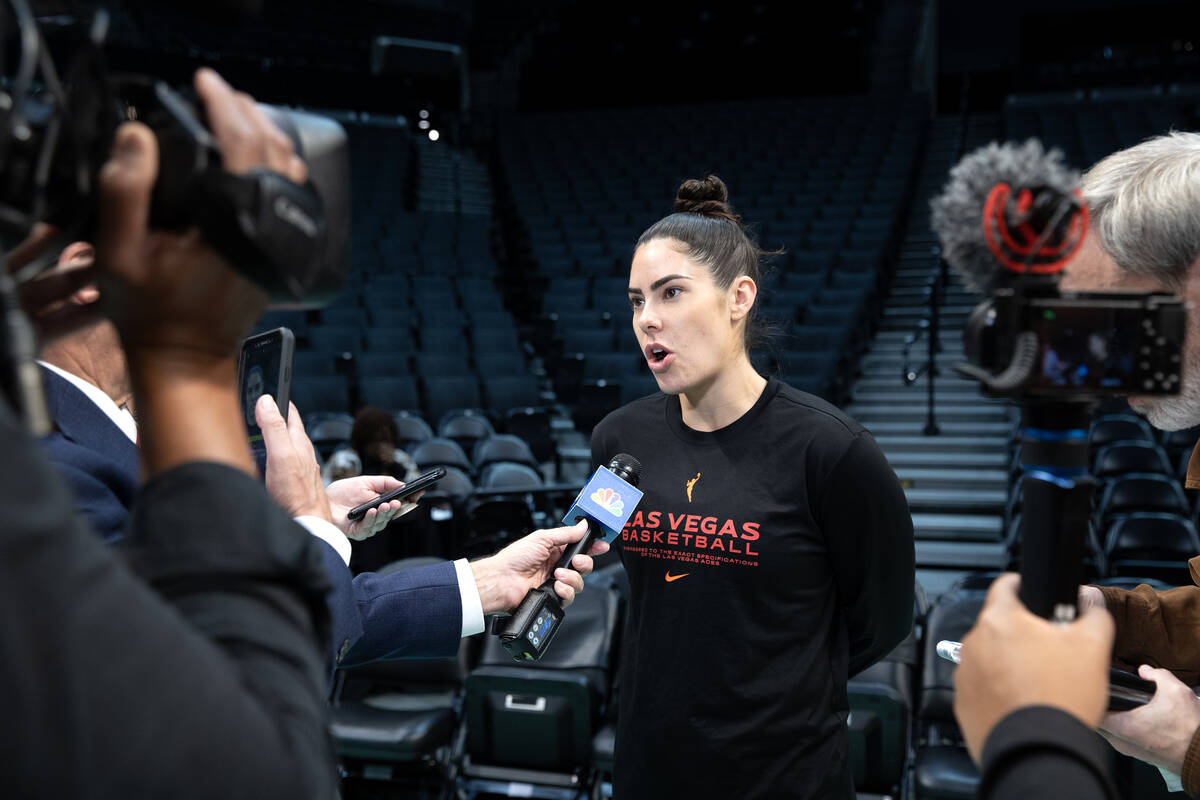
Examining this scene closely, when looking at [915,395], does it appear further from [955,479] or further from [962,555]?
[962,555]

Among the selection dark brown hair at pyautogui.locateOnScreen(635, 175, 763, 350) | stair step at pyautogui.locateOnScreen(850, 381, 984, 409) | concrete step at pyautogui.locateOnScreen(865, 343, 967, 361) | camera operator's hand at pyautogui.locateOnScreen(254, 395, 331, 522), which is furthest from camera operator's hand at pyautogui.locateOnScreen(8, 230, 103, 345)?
concrete step at pyautogui.locateOnScreen(865, 343, 967, 361)

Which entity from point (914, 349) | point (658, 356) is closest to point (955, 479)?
point (914, 349)

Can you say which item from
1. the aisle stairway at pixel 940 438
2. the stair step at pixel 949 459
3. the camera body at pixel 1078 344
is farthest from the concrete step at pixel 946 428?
the camera body at pixel 1078 344

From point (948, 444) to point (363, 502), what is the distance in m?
5.88

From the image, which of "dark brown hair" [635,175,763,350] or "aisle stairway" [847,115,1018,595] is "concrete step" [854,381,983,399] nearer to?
"aisle stairway" [847,115,1018,595]

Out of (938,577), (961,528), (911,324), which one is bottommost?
(938,577)

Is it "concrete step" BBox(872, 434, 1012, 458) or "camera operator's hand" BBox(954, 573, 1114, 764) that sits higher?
"camera operator's hand" BBox(954, 573, 1114, 764)

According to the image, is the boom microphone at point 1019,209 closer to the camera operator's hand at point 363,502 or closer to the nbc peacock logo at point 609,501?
the nbc peacock logo at point 609,501

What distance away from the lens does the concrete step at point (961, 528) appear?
566 cm

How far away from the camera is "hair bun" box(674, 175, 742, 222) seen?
2002 millimetres

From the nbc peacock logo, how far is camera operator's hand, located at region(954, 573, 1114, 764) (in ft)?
3.09

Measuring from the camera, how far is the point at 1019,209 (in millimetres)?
750

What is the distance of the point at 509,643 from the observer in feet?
4.68

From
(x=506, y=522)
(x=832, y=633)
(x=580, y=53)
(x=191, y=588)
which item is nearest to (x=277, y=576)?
(x=191, y=588)
